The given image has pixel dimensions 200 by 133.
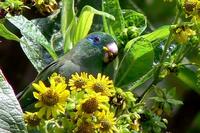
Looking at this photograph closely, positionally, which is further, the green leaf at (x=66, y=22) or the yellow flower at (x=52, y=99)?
the green leaf at (x=66, y=22)

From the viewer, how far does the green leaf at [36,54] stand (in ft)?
3.42

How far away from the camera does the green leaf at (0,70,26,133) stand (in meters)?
0.80

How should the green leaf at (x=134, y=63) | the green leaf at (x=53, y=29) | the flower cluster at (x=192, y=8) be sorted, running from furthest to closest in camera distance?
the green leaf at (x=53, y=29) < the green leaf at (x=134, y=63) < the flower cluster at (x=192, y=8)

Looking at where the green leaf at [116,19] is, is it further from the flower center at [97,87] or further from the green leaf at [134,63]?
the flower center at [97,87]

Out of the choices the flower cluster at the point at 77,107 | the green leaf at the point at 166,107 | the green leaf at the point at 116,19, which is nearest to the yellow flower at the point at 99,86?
the flower cluster at the point at 77,107

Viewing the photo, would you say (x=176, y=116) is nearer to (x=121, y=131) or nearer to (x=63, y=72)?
(x=63, y=72)

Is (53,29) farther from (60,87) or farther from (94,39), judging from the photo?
(60,87)

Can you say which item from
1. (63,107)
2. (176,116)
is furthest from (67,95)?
(176,116)

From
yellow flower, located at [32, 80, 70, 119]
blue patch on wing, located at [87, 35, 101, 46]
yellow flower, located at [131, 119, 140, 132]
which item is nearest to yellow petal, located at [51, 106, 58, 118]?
yellow flower, located at [32, 80, 70, 119]

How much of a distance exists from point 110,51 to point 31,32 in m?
A: 0.16

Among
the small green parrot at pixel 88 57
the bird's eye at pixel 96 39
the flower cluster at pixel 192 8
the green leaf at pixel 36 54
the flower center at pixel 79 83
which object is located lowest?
the green leaf at pixel 36 54

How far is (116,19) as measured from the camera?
1062 mm

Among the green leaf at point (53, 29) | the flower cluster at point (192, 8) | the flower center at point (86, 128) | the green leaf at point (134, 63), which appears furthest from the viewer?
the green leaf at point (53, 29)

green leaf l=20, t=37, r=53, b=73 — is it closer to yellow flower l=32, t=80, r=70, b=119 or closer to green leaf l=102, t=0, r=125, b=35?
green leaf l=102, t=0, r=125, b=35
